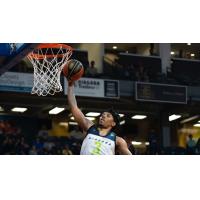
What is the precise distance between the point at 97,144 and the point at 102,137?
0.10 metres

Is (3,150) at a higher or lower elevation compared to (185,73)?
lower

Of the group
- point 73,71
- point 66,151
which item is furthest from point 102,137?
point 66,151

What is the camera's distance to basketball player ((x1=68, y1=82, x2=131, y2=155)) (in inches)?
217

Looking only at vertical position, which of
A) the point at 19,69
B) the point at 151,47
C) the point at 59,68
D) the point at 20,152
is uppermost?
the point at 151,47

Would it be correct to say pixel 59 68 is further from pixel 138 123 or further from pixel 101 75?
pixel 138 123

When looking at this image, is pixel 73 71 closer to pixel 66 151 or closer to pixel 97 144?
pixel 97 144

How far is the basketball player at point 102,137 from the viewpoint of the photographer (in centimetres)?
552

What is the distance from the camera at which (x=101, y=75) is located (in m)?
17.8

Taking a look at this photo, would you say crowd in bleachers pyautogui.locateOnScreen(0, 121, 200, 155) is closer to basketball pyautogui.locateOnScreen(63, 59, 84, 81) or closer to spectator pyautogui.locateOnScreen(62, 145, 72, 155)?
spectator pyautogui.locateOnScreen(62, 145, 72, 155)

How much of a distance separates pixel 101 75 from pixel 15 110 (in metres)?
3.15

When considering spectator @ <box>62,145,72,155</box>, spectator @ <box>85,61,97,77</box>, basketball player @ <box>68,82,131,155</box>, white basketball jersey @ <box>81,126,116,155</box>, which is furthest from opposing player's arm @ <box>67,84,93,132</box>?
spectator @ <box>85,61,97,77</box>

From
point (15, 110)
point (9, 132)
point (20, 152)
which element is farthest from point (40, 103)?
point (20, 152)

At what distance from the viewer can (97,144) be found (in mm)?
5520

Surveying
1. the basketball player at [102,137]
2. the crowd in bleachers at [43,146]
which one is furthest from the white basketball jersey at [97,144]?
the crowd in bleachers at [43,146]
